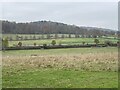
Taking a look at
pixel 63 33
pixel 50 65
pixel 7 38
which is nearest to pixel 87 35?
pixel 63 33

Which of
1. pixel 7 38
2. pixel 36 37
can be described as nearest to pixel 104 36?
pixel 36 37

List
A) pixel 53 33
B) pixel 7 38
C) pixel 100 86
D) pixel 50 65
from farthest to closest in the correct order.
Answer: pixel 53 33
pixel 7 38
pixel 50 65
pixel 100 86

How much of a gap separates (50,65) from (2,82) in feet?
26.7

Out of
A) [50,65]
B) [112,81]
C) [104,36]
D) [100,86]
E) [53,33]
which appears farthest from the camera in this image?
[53,33]

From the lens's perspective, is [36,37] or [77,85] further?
[36,37]

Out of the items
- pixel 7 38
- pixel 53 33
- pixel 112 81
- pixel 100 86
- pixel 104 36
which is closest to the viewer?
pixel 100 86

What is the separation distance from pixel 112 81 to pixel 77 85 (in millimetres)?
2065

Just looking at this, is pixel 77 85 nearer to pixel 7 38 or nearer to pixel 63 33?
pixel 7 38

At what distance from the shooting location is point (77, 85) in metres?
13.1

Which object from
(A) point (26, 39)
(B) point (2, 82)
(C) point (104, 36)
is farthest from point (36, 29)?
(B) point (2, 82)

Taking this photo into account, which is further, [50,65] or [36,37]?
[36,37]

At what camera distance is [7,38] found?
7788 centimetres

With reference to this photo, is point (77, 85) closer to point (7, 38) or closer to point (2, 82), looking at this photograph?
point (2, 82)

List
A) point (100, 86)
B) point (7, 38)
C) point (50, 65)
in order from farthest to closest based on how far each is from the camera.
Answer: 1. point (7, 38)
2. point (50, 65)
3. point (100, 86)
